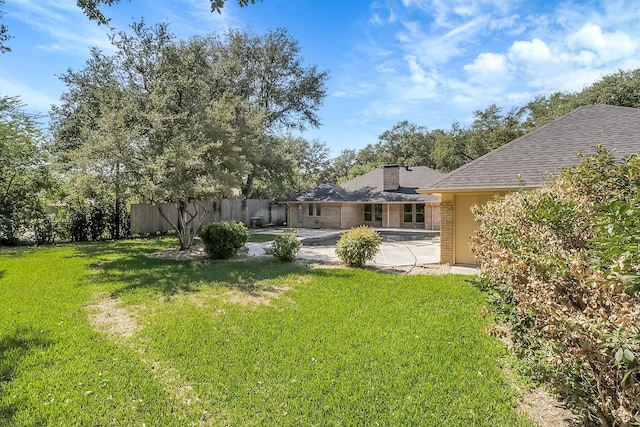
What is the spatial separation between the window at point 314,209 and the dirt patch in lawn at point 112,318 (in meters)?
18.8

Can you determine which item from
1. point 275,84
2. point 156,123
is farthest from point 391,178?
point 156,123

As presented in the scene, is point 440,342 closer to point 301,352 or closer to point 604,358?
point 301,352

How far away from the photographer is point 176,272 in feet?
29.7

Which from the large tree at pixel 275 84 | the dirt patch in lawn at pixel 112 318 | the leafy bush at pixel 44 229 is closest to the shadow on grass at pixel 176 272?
the dirt patch in lawn at pixel 112 318

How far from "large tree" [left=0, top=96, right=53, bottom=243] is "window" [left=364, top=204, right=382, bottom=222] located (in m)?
18.6

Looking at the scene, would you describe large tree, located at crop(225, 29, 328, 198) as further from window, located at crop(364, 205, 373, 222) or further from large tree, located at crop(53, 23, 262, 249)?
window, located at crop(364, 205, 373, 222)

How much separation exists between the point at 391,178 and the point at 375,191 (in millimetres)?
1473

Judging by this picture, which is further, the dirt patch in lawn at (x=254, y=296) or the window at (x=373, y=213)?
the window at (x=373, y=213)

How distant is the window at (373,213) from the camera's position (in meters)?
25.0

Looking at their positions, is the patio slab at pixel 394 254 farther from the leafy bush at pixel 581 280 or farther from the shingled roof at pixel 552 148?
the leafy bush at pixel 581 280

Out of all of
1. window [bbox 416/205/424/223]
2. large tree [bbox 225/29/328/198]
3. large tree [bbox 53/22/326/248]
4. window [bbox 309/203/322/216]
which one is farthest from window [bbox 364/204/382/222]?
large tree [bbox 225/29/328/198]

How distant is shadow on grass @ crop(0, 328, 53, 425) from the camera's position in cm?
312

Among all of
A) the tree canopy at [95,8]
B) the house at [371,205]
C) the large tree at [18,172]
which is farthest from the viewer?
the house at [371,205]

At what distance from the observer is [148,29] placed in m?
15.3
